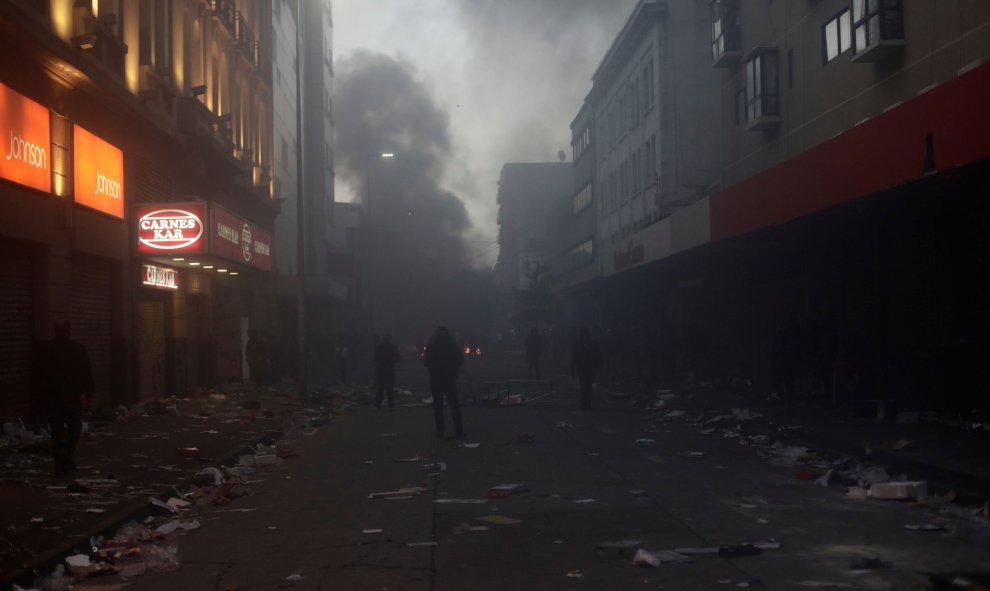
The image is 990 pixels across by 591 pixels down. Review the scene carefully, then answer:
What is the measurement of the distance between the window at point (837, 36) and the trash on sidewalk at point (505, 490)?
1555 cm

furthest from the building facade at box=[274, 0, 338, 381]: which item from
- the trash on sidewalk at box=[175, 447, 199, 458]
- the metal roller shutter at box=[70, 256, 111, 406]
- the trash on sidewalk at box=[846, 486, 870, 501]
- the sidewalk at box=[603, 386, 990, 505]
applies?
the trash on sidewalk at box=[846, 486, 870, 501]

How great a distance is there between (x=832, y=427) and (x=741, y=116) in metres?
16.7

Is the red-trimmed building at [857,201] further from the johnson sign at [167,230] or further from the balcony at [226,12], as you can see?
the balcony at [226,12]

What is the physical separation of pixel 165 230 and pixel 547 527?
1631 cm

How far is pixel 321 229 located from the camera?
213ft

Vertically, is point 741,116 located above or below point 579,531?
above

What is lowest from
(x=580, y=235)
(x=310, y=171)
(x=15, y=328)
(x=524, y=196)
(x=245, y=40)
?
(x=15, y=328)

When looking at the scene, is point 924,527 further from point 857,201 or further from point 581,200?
point 581,200

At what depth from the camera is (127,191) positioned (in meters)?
23.0

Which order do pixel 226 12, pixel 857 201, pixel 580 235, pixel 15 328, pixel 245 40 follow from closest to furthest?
pixel 15 328, pixel 857 201, pixel 226 12, pixel 245 40, pixel 580 235

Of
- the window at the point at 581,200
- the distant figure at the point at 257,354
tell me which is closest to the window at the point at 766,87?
the distant figure at the point at 257,354

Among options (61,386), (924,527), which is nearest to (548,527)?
(924,527)

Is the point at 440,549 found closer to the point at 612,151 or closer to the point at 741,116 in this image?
the point at 741,116

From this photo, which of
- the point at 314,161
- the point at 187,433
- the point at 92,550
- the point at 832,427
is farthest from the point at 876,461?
the point at 314,161
